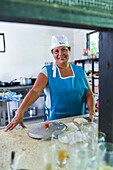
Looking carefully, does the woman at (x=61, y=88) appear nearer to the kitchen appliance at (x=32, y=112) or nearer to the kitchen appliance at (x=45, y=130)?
the kitchen appliance at (x=45, y=130)

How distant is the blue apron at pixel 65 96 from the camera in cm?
181

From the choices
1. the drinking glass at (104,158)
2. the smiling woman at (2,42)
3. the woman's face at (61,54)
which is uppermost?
the smiling woman at (2,42)

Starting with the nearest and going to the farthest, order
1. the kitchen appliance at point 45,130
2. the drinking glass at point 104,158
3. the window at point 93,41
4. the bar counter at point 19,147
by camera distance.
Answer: the drinking glass at point 104,158 < the bar counter at point 19,147 < the kitchen appliance at point 45,130 < the window at point 93,41

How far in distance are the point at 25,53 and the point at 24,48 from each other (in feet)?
0.53

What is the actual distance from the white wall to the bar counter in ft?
12.2

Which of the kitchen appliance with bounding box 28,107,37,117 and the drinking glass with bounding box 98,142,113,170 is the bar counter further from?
the kitchen appliance with bounding box 28,107,37,117

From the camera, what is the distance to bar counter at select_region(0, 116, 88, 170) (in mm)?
892

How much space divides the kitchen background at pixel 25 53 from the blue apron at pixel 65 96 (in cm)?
266

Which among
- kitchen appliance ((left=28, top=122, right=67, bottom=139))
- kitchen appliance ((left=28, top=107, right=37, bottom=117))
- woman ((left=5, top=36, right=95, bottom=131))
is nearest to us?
kitchen appliance ((left=28, top=122, right=67, bottom=139))

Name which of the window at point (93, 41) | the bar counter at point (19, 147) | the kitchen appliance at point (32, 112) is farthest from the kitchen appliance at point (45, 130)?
the window at point (93, 41)

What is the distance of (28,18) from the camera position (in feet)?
1.48

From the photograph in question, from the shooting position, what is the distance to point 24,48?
491cm

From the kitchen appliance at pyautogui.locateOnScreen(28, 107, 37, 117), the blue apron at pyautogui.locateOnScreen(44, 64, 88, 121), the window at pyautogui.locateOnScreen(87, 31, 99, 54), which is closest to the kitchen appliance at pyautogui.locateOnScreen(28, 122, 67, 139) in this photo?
the blue apron at pyautogui.locateOnScreen(44, 64, 88, 121)

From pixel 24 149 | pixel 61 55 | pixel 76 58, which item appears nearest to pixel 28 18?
pixel 24 149
